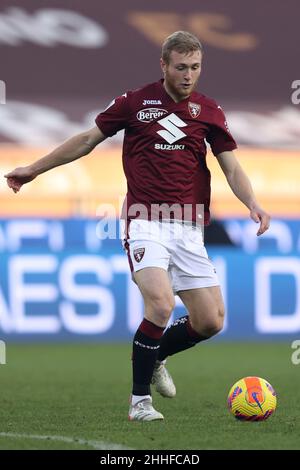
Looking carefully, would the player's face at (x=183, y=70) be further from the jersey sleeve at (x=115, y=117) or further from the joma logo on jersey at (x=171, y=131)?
the jersey sleeve at (x=115, y=117)

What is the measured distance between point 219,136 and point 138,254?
0.89m

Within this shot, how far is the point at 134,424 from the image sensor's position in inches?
213

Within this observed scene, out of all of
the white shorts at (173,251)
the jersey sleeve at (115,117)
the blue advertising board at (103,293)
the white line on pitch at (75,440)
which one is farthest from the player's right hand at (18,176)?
the blue advertising board at (103,293)

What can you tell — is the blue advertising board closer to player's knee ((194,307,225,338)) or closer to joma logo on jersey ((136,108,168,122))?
player's knee ((194,307,225,338))

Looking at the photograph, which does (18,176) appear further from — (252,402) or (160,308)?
(252,402)

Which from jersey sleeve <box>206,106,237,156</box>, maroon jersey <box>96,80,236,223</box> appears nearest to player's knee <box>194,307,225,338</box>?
maroon jersey <box>96,80,236,223</box>

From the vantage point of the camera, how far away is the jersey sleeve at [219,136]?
5.99m

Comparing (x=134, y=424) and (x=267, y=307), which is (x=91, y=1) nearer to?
(x=267, y=307)

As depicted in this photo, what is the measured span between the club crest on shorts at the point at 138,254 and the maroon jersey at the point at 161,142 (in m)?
0.24

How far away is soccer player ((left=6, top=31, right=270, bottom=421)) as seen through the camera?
5.68 metres
